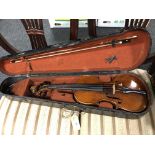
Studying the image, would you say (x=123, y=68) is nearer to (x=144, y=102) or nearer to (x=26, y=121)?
(x=144, y=102)

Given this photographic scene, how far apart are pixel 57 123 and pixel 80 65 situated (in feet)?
0.95

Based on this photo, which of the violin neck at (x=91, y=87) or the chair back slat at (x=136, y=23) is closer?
the chair back slat at (x=136, y=23)

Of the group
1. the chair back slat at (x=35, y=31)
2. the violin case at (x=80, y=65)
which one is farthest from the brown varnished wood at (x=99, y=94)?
the chair back slat at (x=35, y=31)

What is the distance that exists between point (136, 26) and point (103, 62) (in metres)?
0.22

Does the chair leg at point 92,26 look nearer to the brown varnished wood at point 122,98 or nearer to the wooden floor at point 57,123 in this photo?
the brown varnished wood at point 122,98

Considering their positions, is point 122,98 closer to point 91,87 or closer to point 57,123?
point 91,87

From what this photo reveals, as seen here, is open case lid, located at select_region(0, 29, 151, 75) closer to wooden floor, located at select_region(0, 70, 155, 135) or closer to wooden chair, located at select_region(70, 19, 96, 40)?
wooden chair, located at select_region(70, 19, 96, 40)

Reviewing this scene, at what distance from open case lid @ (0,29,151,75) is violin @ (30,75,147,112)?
7cm

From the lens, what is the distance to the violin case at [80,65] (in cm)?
111

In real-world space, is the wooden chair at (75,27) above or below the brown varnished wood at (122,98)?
above

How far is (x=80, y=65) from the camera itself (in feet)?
3.92

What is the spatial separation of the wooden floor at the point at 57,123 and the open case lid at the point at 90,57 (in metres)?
0.18

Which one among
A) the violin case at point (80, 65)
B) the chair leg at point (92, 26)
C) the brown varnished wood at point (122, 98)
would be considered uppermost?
the chair leg at point (92, 26)

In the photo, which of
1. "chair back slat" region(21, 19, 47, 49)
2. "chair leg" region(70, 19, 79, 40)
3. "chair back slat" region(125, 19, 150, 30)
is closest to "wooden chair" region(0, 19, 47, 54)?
"chair back slat" region(21, 19, 47, 49)
